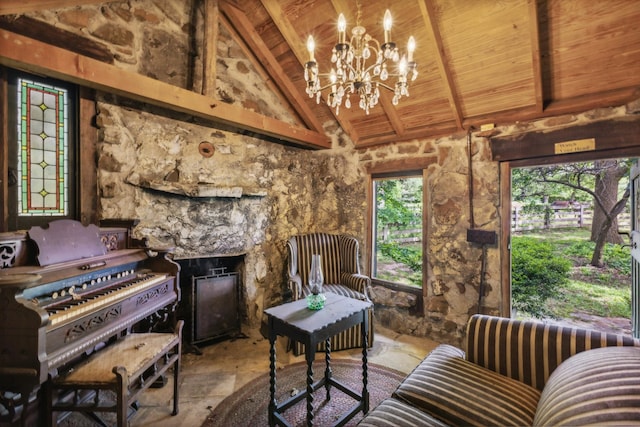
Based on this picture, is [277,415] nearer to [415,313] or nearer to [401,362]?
[401,362]

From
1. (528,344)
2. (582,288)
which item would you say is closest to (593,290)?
(582,288)

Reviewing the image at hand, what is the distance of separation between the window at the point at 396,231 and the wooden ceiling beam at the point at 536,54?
51.6 inches

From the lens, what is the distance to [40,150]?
196cm

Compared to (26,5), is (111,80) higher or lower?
lower

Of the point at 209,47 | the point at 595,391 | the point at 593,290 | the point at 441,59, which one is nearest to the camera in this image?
the point at 595,391

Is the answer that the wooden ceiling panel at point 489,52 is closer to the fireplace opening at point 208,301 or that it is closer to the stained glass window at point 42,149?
the fireplace opening at point 208,301

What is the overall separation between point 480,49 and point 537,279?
321 centimetres

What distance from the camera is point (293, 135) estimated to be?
10.1 feet

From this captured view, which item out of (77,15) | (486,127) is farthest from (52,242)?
(486,127)

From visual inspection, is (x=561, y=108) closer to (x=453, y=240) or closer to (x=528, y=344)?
(x=453, y=240)

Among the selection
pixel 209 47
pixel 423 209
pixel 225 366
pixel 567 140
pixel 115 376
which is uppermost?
pixel 209 47

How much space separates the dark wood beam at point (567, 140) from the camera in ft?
6.48

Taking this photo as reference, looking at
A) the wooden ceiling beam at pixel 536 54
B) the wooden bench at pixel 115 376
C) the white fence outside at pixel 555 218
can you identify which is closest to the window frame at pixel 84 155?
the wooden bench at pixel 115 376

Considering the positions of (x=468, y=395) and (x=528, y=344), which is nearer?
(x=468, y=395)
